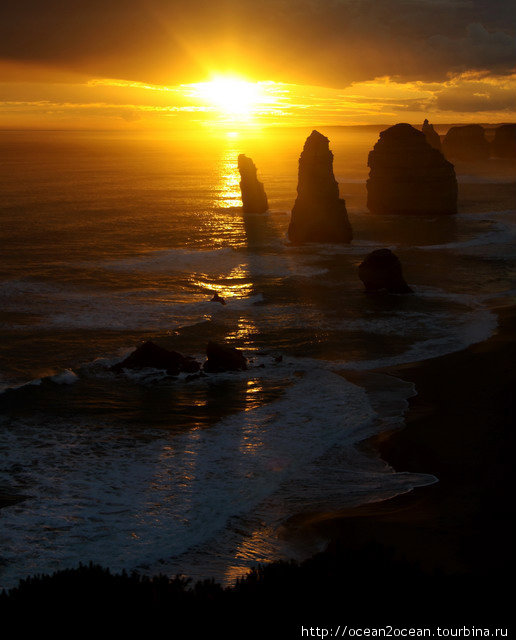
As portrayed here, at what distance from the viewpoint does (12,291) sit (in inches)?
1843

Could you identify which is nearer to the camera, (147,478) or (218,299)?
(147,478)

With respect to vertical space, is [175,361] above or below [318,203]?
below

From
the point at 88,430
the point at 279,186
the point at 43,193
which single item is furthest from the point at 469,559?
the point at 279,186

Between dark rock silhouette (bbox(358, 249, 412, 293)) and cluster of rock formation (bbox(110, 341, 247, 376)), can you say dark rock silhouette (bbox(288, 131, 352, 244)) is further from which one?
→ cluster of rock formation (bbox(110, 341, 247, 376))

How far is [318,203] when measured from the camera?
223 ft

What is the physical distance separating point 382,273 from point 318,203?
79.5ft

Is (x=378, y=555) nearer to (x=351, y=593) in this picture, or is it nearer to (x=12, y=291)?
(x=351, y=593)

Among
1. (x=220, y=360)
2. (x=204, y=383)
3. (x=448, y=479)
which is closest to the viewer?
(x=448, y=479)

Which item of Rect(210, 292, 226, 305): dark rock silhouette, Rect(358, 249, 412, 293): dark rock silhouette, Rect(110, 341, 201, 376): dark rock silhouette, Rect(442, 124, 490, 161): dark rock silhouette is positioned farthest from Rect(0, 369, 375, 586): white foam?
Rect(442, 124, 490, 161): dark rock silhouette

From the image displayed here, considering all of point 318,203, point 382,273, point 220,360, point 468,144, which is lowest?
point 220,360

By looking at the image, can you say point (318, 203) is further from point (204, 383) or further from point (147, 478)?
point (147, 478)

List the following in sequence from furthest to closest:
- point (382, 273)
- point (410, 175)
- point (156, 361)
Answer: point (410, 175)
point (382, 273)
point (156, 361)

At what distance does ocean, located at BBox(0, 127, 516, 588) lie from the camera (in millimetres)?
17859

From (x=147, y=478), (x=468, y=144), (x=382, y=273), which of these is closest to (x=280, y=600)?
(x=147, y=478)
